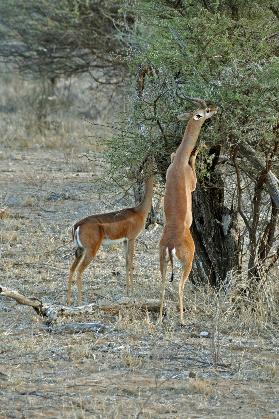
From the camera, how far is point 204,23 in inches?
309

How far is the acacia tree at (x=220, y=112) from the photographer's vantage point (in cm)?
765

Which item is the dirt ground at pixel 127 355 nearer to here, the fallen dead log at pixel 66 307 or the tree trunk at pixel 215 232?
the fallen dead log at pixel 66 307

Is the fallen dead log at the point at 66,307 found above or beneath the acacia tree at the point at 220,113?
beneath

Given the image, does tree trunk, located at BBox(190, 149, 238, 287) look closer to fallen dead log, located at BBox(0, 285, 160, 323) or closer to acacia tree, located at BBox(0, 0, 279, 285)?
acacia tree, located at BBox(0, 0, 279, 285)

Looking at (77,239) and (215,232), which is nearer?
(77,239)

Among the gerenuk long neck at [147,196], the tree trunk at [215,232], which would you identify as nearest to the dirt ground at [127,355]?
the tree trunk at [215,232]

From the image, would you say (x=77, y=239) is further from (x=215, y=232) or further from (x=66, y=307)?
(x=215, y=232)

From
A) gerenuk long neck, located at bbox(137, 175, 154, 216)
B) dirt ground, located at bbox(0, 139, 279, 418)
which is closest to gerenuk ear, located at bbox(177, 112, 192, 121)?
gerenuk long neck, located at bbox(137, 175, 154, 216)

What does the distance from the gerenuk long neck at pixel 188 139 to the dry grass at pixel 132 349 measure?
3.76 feet

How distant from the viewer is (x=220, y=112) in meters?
7.71

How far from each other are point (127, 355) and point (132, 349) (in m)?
0.25

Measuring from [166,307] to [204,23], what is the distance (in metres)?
2.18

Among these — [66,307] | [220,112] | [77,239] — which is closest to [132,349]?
[66,307]

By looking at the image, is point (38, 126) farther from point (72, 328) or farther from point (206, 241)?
point (72, 328)
